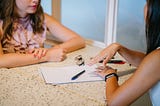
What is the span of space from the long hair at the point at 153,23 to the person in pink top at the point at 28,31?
59cm

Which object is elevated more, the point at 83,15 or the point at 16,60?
the point at 16,60

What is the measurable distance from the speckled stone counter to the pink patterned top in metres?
0.34

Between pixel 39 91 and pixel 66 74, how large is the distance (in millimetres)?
241

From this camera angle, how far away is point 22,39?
1728 mm

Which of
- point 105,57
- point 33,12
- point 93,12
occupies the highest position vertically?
point 33,12

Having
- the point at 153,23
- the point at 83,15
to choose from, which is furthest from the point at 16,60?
the point at 83,15

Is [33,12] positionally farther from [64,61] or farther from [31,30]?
[64,61]

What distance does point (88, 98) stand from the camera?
104 centimetres

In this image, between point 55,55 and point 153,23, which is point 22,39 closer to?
point 55,55

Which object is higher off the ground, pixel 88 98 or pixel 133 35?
pixel 88 98

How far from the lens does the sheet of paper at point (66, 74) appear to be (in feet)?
4.07

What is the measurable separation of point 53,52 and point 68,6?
1.55 metres

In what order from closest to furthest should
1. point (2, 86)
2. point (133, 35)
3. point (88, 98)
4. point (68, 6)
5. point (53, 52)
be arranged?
point (88, 98)
point (2, 86)
point (53, 52)
point (133, 35)
point (68, 6)

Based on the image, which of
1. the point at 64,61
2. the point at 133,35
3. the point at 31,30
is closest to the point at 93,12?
the point at 133,35
